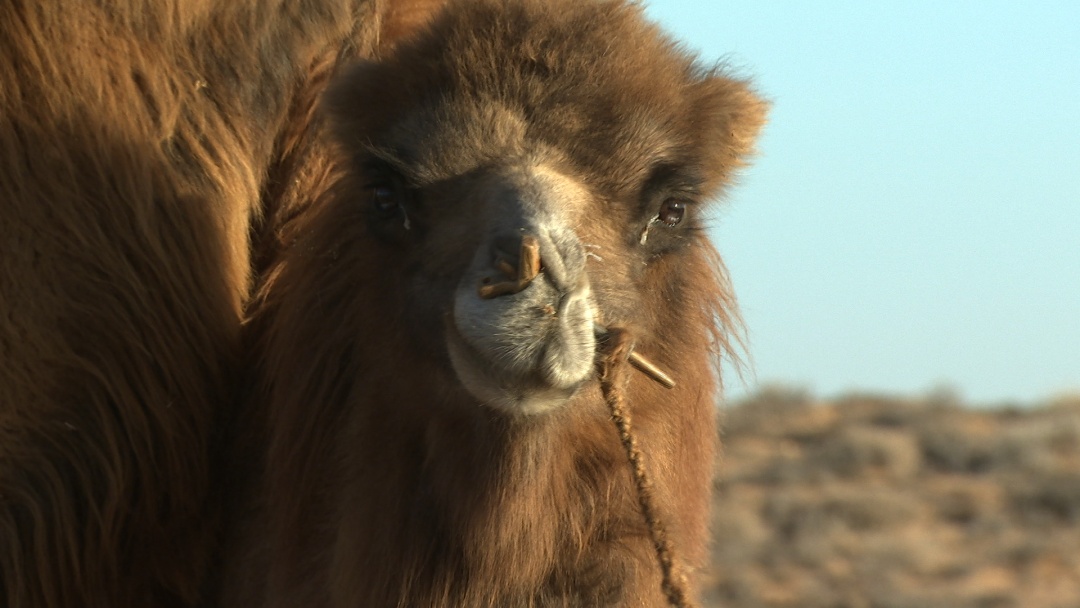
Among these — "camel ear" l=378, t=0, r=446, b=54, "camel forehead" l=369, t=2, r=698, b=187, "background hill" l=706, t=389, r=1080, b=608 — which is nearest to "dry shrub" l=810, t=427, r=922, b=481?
"background hill" l=706, t=389, r=1080, b=608

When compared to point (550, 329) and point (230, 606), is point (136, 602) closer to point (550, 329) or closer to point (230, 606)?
point (230, 606)

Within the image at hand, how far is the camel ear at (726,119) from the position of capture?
476 centimetres

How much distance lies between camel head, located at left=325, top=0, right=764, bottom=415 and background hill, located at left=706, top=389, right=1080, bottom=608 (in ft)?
45.8

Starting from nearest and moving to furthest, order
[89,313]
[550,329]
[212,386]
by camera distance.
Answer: [550,329] < [89,313] < [212,386]

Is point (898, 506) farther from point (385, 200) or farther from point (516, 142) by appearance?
point (516, 142)

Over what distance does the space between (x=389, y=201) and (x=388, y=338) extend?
434mm

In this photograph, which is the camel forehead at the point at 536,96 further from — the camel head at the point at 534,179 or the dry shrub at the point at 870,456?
the dry shrub at the point at 870,456

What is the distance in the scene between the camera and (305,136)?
17.9 ft

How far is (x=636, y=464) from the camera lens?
4.53 m

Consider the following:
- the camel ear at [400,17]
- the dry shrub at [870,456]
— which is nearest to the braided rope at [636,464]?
the camel ear at [400,17]

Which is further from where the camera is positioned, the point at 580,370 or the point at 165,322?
the point at 165,322

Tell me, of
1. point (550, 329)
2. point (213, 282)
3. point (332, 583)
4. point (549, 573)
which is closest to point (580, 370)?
point (550, 329)

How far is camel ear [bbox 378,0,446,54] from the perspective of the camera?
5.55m

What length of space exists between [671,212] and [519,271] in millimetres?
975
